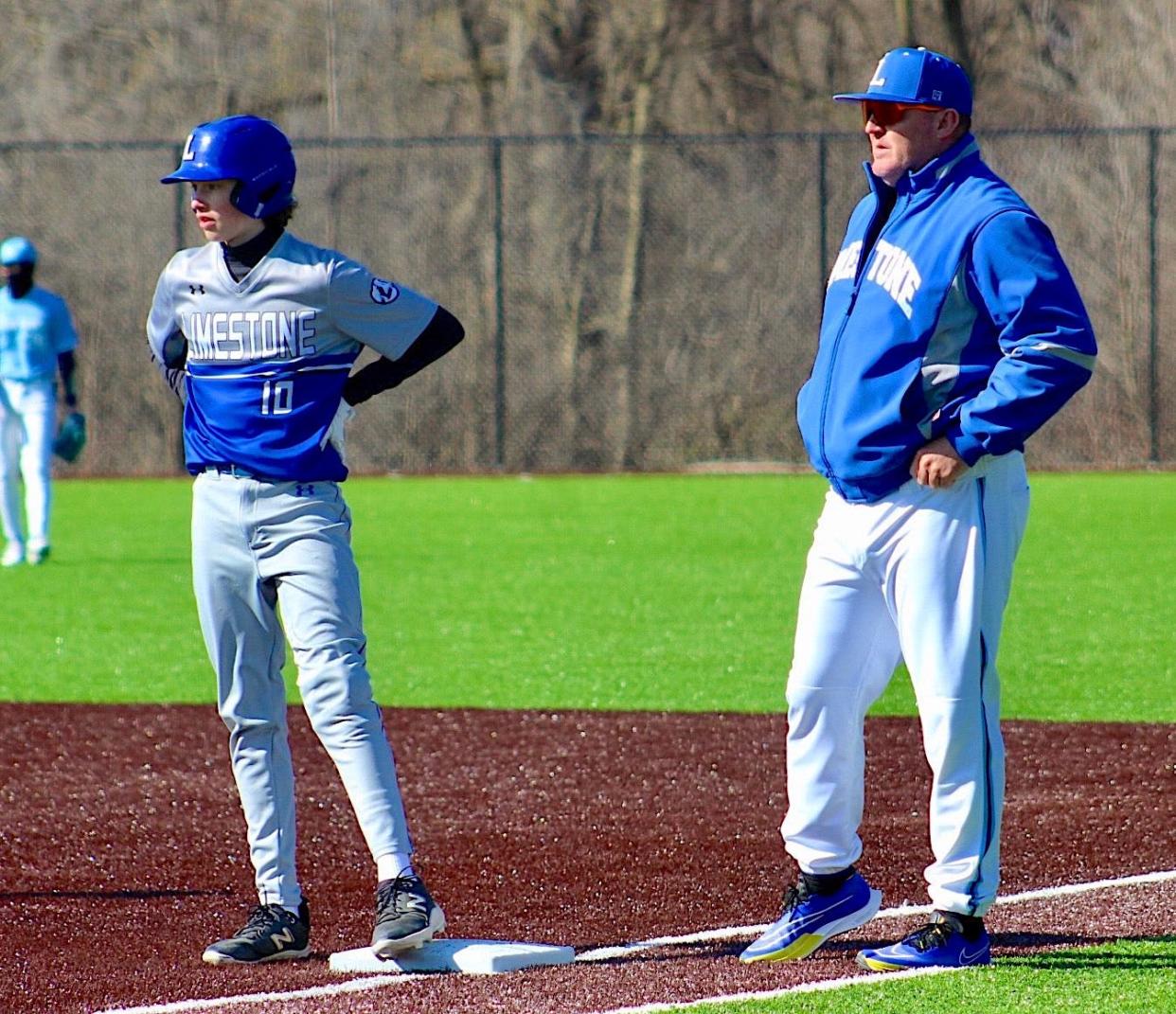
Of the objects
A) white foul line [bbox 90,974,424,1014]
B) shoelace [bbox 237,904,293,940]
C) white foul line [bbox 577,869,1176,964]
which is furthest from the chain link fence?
white foul line [bbox 90,974,424,1014]

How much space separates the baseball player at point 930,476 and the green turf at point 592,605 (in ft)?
13.7

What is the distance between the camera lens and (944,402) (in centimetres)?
486

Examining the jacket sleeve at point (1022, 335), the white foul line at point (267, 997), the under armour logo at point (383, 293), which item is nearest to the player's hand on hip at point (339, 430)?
the under armour logo at point (383, 293)

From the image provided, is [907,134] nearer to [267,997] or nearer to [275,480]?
[275,480]

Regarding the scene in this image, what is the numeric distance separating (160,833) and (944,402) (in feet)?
10.9

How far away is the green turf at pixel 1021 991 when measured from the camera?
14.7 ft

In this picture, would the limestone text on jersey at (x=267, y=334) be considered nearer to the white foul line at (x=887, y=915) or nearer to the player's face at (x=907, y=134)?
the player's face at (x=907, y=134)

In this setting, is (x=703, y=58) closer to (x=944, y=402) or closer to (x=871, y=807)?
(x=871, y=807)

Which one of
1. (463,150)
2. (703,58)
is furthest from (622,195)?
(703,58)

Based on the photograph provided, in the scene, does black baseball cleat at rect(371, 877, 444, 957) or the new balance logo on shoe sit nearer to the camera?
black baseball cleat at rect(371, 877, 444, 957)

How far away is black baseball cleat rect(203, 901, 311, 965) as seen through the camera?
506 cm

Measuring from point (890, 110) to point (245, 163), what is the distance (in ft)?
5.18

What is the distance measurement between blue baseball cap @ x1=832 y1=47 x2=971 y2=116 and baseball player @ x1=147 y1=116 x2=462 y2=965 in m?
1.21

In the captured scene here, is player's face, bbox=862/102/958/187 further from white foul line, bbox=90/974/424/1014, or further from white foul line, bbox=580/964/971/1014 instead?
white foul line, bbox=90/974/424/1014
